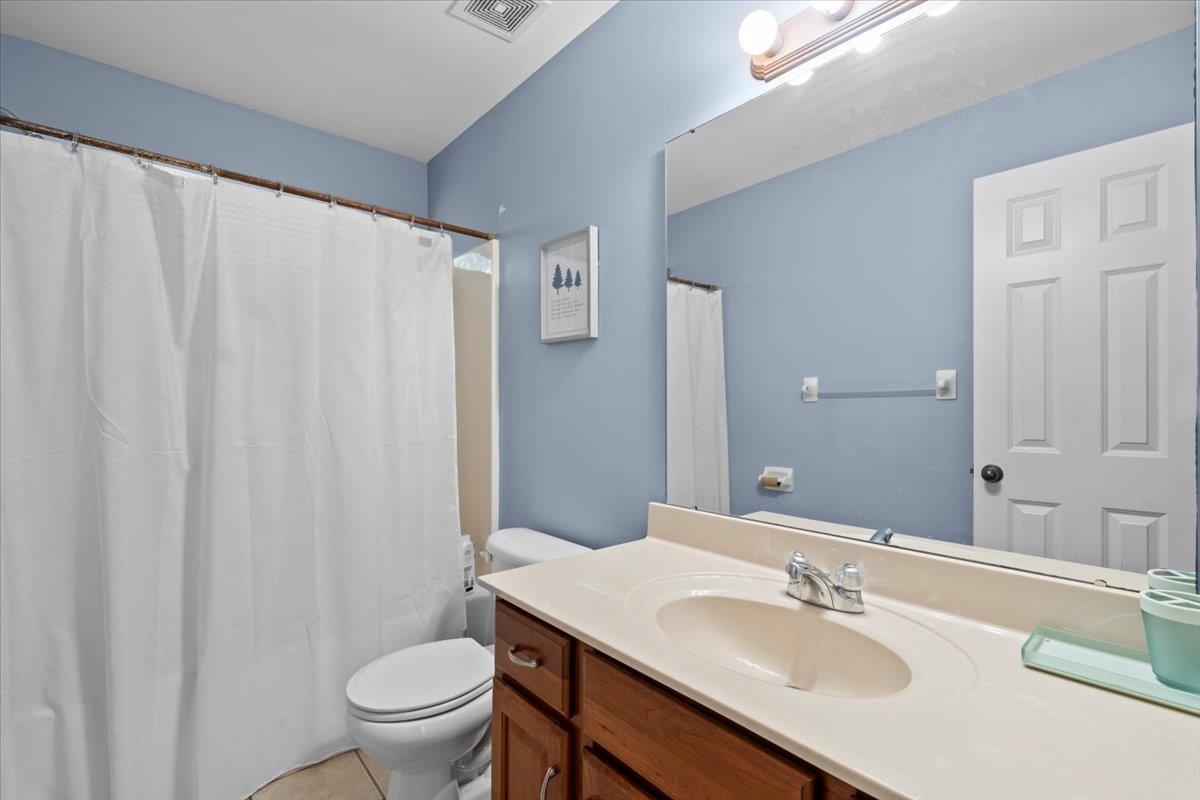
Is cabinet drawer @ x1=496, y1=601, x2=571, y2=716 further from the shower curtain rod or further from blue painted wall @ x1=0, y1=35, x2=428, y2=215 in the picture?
blue painted wall @ x1=0, y1=35, x2=428, y2=215

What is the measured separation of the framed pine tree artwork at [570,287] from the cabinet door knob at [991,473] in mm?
1091

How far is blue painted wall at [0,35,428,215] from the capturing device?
190 centimetres

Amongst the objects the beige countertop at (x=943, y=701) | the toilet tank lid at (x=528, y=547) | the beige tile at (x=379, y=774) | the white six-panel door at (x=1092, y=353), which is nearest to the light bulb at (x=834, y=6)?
the white six-panel door at (x=1092, y=353)

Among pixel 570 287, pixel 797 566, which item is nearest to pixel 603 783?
pixel 797 566

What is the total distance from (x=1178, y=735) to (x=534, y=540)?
4.98 ft

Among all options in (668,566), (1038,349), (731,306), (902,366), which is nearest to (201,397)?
(668,566)

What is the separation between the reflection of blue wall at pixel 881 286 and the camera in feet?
2.81

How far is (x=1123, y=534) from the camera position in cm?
83

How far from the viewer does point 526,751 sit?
1.04 m

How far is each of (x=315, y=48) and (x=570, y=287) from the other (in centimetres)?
129

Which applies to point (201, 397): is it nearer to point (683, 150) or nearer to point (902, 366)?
point (683, 150)

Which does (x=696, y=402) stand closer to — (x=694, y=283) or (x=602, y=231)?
(x=694, y=283)

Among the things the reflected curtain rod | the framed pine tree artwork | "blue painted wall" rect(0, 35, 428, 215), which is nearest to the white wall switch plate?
the reflected curtain rod

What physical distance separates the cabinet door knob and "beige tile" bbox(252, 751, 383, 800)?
6.11 feet
